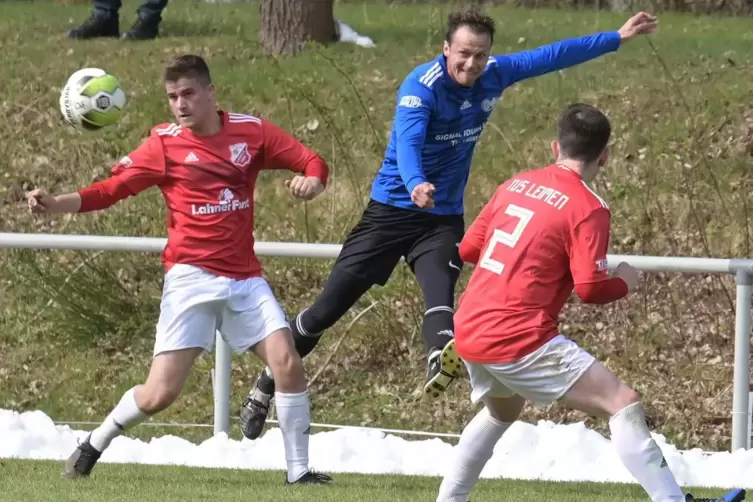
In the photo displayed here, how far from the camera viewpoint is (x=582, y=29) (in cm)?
1648

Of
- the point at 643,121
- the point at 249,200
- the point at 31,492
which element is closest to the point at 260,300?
the point at 249,200

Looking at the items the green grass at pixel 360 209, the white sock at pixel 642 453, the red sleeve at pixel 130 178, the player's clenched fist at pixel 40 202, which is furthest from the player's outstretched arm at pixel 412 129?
the green grass at pixel 360 209

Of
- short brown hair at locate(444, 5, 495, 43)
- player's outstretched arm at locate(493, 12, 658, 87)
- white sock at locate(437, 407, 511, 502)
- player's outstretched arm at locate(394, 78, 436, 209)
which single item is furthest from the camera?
player's outstretched arm at locate(493, 12, 658, 87)

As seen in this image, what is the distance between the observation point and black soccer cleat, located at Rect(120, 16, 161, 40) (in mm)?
15844

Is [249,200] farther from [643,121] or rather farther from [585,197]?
[643,121]

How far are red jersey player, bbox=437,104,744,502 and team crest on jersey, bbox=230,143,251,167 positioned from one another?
169cm

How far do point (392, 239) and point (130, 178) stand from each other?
151 centimetres

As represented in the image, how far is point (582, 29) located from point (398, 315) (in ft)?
23.9

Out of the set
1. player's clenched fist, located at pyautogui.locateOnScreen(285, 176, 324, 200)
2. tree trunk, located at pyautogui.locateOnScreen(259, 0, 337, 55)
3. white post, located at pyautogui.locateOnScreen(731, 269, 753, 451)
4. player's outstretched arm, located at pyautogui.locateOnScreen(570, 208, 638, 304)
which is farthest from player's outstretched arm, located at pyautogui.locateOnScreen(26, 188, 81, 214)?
tree trunk, located at pyautogui.locateOnScreen(259, 0, 337, 55)

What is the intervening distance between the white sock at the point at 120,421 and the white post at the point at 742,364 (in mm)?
3126

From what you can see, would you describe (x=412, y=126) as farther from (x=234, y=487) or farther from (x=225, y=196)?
(x=234, y=487)

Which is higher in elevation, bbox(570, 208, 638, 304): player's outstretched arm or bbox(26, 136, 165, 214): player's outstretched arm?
bbox(570, 208, 638, 304): player's outstretched arm

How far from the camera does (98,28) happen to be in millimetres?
16094

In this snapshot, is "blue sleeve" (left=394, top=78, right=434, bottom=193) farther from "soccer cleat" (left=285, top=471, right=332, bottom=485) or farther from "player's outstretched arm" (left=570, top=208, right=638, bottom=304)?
"player's outstretched arm" (left=570, top=208, right=638, bottom=304)
